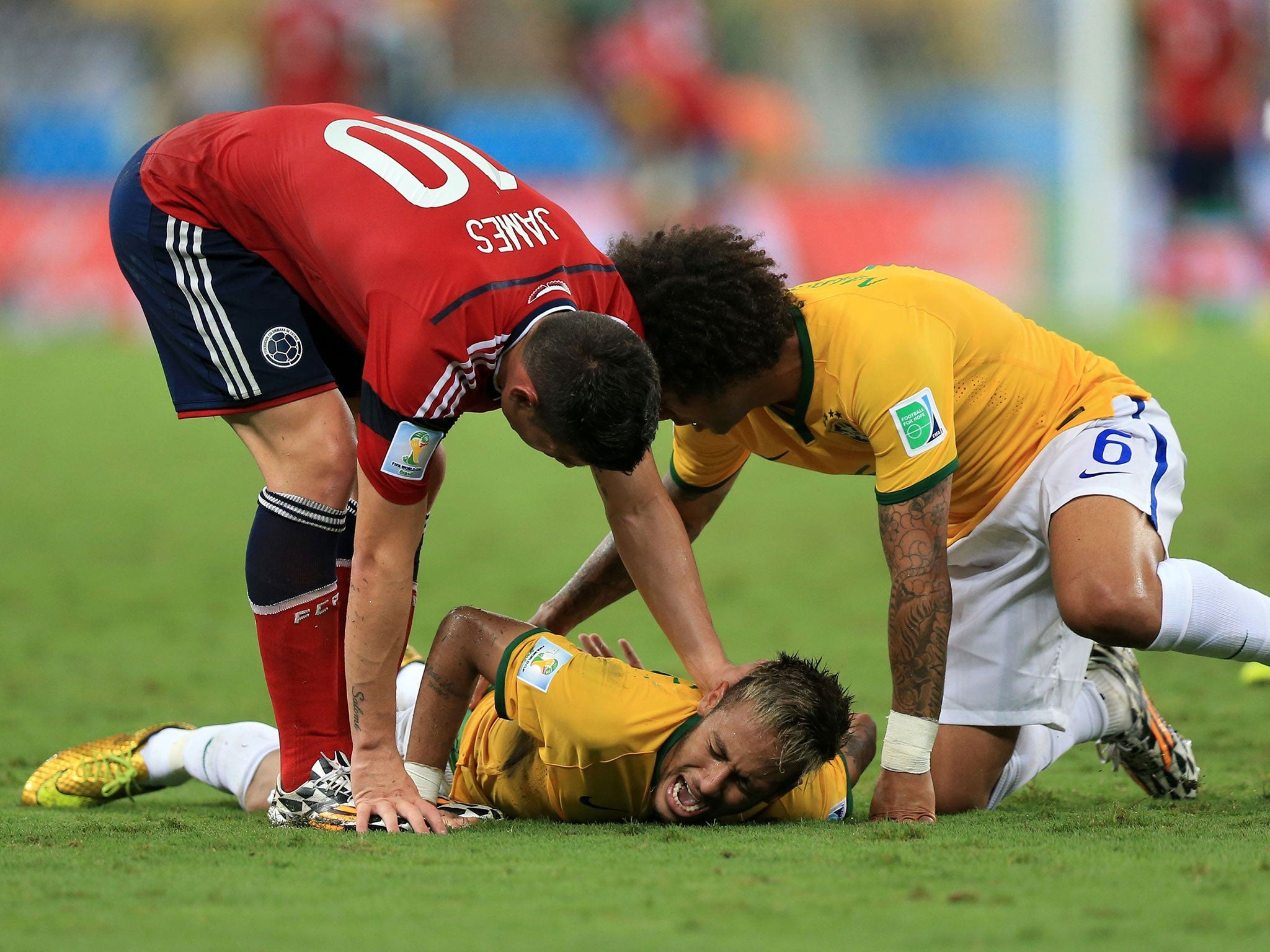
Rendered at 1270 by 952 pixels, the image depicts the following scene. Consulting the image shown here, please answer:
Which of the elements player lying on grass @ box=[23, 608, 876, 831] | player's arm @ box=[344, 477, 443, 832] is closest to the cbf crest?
player lying on grass @ box=[23, 608, 876, 831]

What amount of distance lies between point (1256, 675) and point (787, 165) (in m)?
15.3

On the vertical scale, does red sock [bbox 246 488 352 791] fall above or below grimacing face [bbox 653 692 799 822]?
above

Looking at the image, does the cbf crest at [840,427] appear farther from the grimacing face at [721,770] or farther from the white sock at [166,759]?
the white sock at [166,759]

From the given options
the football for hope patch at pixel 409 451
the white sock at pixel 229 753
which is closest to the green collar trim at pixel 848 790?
the football for hope patch at pixel 409 451

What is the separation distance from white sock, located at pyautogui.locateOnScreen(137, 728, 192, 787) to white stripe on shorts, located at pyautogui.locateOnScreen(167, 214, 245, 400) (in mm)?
913

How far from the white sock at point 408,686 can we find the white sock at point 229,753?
30 centimetres

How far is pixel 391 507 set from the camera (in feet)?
9.14

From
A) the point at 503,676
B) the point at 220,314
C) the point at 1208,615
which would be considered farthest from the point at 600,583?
the point at 1208,615

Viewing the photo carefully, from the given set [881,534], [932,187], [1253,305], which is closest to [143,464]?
[881,534]

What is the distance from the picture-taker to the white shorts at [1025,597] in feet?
11.1

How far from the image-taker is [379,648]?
2.89 meters

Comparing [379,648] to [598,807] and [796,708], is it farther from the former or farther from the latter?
[796,708]

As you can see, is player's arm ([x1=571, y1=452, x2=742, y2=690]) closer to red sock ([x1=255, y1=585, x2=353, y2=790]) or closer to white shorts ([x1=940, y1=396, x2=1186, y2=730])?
red sock ([x1=255, y1=585, x2=353, y2=790])

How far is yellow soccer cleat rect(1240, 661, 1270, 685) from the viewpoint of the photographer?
464 centimetres
